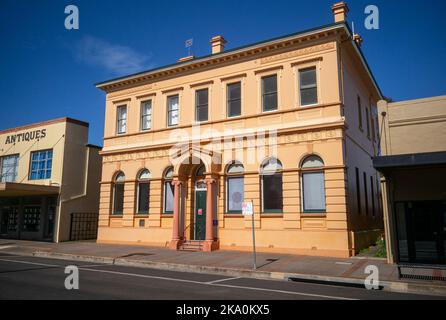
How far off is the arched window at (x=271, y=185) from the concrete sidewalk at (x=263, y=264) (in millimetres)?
2274

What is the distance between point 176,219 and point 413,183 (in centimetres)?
1113

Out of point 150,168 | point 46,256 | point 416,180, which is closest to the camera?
point 416,180

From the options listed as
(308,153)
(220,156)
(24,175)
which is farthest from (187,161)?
(24,175)

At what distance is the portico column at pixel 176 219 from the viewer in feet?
61.1

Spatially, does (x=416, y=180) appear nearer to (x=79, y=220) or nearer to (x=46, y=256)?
(x=46, y=256)

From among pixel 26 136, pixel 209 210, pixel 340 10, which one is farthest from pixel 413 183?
pixel 26 136

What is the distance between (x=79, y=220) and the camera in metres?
25.3

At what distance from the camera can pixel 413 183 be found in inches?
553

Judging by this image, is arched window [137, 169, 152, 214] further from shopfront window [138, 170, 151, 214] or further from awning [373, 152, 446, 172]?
awning [373, 152, 446, 172]

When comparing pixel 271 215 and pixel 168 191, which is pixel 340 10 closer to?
pixel 271 215

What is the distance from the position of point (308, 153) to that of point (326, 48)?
16.5 ft

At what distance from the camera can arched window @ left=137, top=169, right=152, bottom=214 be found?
69.1 ft

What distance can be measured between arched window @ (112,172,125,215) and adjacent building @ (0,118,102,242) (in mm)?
4261

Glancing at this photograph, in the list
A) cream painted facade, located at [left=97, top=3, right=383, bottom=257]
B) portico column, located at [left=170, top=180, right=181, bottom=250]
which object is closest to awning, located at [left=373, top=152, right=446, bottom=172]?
cream painted facade, located at [left=97, top=3, right=383, bottom=257]
